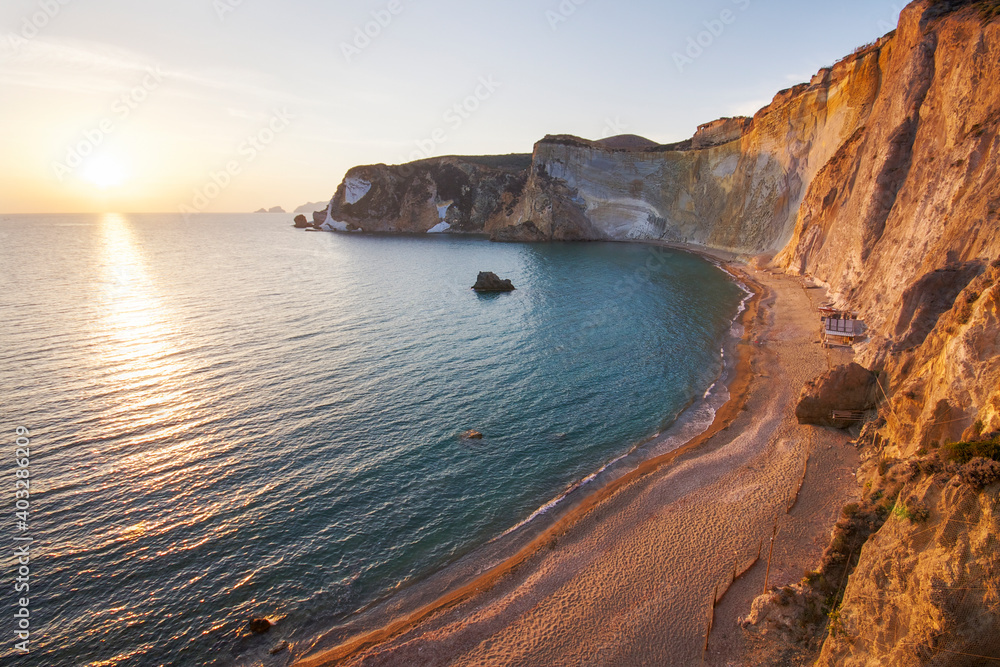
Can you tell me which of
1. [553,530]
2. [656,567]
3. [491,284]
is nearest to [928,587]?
[656,567]

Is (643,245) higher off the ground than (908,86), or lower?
lower

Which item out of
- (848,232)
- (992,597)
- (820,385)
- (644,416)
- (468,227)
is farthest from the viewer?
→ (468,227)

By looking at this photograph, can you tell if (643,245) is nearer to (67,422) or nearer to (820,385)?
(820,385)

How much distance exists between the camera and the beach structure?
2977 centimetres

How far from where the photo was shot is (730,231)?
79875mm

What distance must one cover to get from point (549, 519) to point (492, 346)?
63.7 ft

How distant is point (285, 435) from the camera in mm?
22844

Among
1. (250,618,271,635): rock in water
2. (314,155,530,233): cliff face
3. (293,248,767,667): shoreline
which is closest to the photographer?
(293,248,767,667): shoreline

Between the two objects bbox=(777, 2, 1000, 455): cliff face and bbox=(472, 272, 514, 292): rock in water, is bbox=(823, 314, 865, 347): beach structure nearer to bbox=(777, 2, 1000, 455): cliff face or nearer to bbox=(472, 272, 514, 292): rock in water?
bbox=(777, 2, 1000, 455): cliff face

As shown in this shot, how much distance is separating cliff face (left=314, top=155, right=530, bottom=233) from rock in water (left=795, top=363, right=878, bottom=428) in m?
119

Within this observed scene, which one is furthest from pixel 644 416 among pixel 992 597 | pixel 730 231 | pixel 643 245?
pixel 643 245

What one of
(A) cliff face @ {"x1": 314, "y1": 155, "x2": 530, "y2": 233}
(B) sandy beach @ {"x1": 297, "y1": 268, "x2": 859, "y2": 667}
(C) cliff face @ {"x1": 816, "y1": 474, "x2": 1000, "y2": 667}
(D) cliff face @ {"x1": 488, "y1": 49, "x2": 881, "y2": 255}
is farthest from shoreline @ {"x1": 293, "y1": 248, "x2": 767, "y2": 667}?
(A) cliff face @ {"x1": 314, "y1": 155, "x2": 530, "y2": 233}

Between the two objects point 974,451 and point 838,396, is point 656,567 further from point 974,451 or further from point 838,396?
point 838,396

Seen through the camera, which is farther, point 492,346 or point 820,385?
point 492,346
